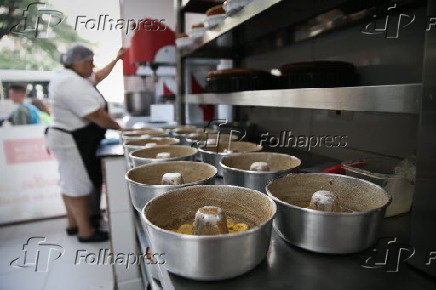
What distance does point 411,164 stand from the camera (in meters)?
0.81

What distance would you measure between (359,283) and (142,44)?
9.93 ft

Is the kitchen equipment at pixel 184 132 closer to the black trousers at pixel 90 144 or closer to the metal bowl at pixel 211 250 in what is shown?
the black trousers at pixel 90 144

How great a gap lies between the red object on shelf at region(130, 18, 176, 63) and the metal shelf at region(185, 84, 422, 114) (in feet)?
7.27

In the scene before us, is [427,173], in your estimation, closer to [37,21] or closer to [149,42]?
[149,42]

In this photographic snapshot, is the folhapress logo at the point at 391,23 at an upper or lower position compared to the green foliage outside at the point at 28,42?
lower

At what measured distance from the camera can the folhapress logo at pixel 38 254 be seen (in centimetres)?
235

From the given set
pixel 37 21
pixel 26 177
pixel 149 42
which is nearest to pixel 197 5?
pixel 149 42

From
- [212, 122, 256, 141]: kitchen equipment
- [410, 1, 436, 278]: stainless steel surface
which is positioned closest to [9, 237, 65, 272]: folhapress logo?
[212, 122, 256, 141]: kitchen equipment

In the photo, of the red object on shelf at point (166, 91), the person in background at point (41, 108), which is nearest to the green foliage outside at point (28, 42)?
the person in background at point (41, 108)

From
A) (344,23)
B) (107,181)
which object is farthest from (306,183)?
(107,181)

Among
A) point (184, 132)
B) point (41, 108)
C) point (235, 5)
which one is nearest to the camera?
point (235, 5)

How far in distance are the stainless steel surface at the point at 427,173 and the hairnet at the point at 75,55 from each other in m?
2.54

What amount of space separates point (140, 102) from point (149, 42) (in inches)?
43.5

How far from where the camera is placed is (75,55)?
8.20 feet
